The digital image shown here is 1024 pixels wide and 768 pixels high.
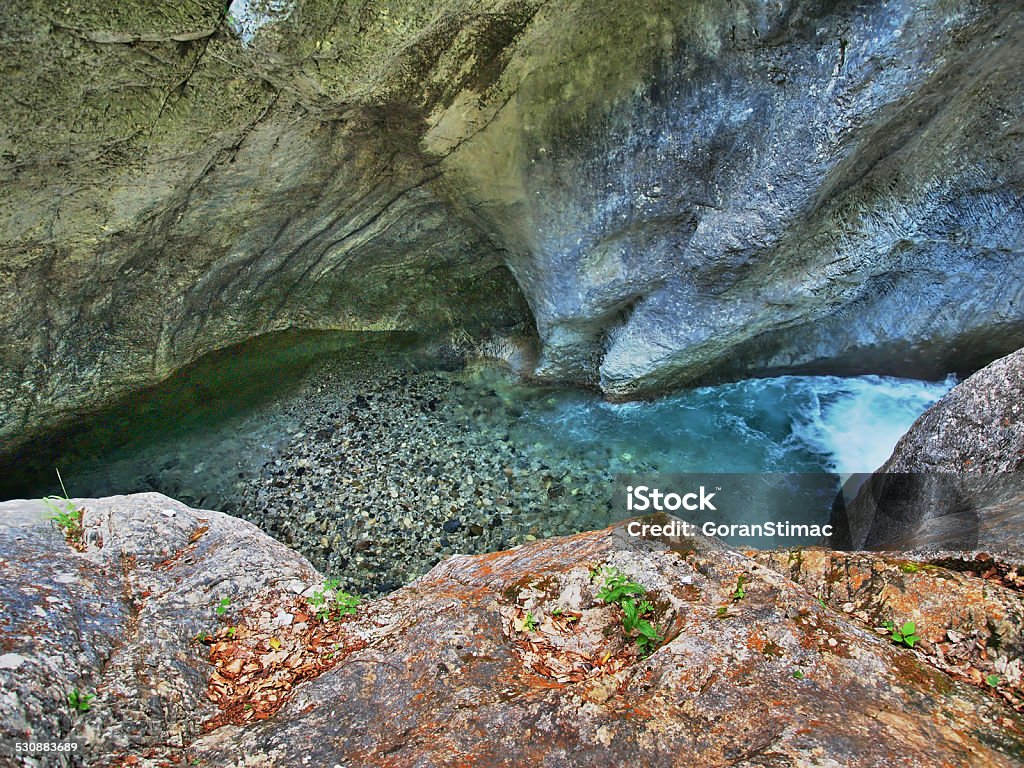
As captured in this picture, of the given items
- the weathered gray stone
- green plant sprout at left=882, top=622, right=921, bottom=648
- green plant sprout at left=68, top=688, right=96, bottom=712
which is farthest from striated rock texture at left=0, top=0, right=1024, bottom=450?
green plant sprout at left=882, top=622, right=921, bottom=648

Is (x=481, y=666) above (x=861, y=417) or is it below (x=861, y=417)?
below

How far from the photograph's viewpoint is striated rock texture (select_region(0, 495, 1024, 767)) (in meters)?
2.87

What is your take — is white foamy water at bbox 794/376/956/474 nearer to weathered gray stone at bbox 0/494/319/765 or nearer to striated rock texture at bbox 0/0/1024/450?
striated rock texture at bbox 0/0/1024/450

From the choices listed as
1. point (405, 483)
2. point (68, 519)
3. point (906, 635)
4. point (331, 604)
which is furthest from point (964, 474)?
point (68, 519)

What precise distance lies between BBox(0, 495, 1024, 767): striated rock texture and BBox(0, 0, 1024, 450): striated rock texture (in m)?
3.24

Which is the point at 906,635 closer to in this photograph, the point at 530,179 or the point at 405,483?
the point at 530,179

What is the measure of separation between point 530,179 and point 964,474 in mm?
5182

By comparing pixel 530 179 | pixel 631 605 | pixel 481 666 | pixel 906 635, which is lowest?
pixel 481 666

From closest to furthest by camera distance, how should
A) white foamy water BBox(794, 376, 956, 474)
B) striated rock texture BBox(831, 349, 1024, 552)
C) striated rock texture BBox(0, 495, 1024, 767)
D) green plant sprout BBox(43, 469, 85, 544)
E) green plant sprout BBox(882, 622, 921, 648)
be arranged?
striated rock texture BBox(0, 495, 1024, 767)
green plant sprout BBox(882, 622, 921, 648)
green plant sprout BBox(43, 469, 85, 544)
striated rock texture BBox(831, 349, 1024, 552)
white foamy water BBox(794, 376, 956, 474)

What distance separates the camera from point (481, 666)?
11.4 ft

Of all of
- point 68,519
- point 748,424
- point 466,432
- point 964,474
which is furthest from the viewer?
point 748,424

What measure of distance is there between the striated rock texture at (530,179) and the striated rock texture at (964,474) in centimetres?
237

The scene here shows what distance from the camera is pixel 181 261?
22.9 ft

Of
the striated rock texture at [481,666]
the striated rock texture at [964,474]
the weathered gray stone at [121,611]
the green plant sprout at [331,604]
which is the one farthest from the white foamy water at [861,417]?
the weathered gray stone at [121,611]
